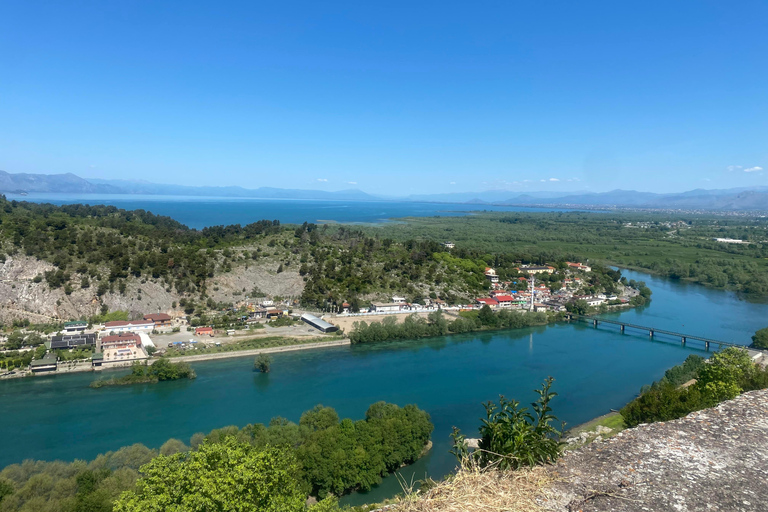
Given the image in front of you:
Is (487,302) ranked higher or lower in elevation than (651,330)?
higher

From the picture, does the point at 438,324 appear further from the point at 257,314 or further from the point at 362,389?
the point at 257,314

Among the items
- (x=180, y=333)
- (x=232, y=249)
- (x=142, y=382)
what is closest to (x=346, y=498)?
(x=142, y=382)

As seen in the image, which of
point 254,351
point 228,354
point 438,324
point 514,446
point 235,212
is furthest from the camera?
point 235,212

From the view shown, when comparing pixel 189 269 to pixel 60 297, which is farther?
pixel 189 269

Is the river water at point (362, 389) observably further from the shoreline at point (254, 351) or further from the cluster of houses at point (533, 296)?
the cluster of houses at point (533, 296)

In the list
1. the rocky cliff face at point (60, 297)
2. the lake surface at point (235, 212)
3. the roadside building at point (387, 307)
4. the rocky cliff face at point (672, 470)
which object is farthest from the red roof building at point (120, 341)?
the lake surface at point (235, 212)

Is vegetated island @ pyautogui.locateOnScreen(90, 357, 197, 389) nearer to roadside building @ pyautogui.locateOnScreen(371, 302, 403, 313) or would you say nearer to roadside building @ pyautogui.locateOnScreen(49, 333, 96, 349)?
roadside building @ pyautogui.locateOnScreen(49, 333, 96, 349)

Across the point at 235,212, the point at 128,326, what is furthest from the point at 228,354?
the point at 235,212
